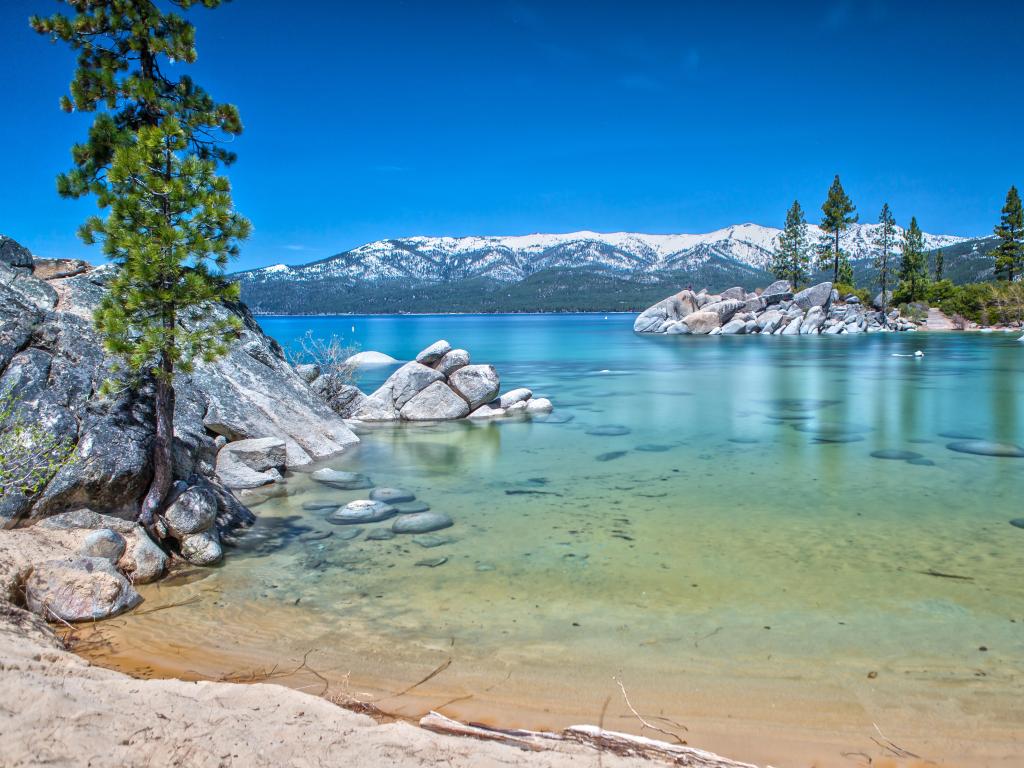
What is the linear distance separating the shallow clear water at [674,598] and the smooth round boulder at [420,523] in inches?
11.3

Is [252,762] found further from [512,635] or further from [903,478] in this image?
[903,478]

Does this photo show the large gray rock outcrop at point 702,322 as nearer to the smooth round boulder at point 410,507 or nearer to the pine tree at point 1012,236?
the pine tree at point 1012,236

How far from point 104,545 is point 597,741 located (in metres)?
6.22

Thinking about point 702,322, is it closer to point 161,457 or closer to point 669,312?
point 669,312

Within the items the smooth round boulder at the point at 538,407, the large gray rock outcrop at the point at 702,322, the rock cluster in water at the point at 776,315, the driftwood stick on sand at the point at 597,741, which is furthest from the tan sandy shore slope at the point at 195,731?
the large gray rock outcrop at the point at 702,322

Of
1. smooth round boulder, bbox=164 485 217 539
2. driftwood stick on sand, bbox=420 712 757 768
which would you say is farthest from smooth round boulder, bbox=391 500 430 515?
driftwood stick on sand, bbox=420 712 757 768

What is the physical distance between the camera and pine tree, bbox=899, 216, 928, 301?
3669 inches

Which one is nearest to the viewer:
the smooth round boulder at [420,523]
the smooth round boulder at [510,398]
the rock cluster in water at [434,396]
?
the smooth round boulder at [420,523]

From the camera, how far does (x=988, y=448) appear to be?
16219 millimetres

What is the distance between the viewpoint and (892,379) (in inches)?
1324

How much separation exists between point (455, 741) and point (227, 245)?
664cm

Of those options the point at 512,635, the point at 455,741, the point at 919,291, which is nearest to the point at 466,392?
the point at 512,635

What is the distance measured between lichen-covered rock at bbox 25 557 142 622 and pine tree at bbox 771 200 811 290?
106 metres

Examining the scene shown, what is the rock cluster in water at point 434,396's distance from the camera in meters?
22.9
